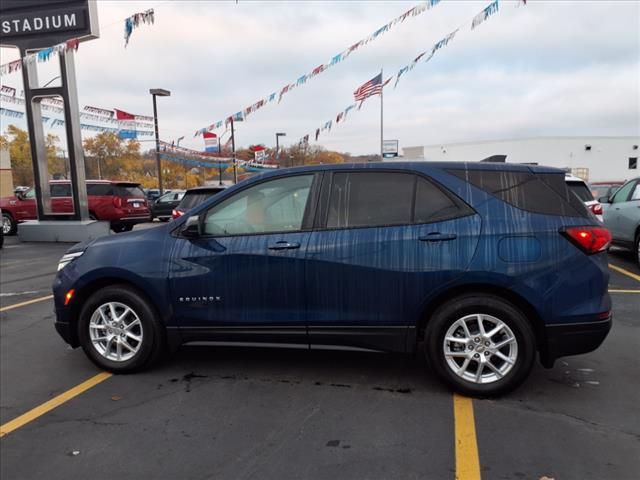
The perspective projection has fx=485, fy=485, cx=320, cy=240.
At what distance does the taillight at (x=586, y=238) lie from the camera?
10.8ft

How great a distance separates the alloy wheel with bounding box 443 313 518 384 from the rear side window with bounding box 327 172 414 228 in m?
0.86

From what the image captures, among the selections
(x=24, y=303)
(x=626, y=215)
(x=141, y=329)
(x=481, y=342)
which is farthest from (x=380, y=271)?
(x=626, y=215)

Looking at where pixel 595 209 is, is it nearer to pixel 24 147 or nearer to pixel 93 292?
pixel 93 292

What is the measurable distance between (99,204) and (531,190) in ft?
50.4

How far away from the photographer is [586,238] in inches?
130

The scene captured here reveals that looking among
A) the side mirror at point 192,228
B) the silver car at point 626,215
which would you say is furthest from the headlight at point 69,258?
the silver car at point 626,215

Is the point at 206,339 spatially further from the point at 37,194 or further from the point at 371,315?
the point at 37,194

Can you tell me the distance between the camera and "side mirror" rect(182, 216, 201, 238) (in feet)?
12.2

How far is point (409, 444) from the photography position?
2.89 meters

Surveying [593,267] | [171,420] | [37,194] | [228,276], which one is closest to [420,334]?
[593,267]

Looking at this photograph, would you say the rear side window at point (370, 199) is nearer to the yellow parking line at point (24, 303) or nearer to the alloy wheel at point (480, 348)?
the alloy wheel at point (480, 348)

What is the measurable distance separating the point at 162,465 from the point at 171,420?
1.70 ft

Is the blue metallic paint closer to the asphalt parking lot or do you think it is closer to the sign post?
the asphalt parking lot

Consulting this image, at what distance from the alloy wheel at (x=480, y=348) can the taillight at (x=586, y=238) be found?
74cm
